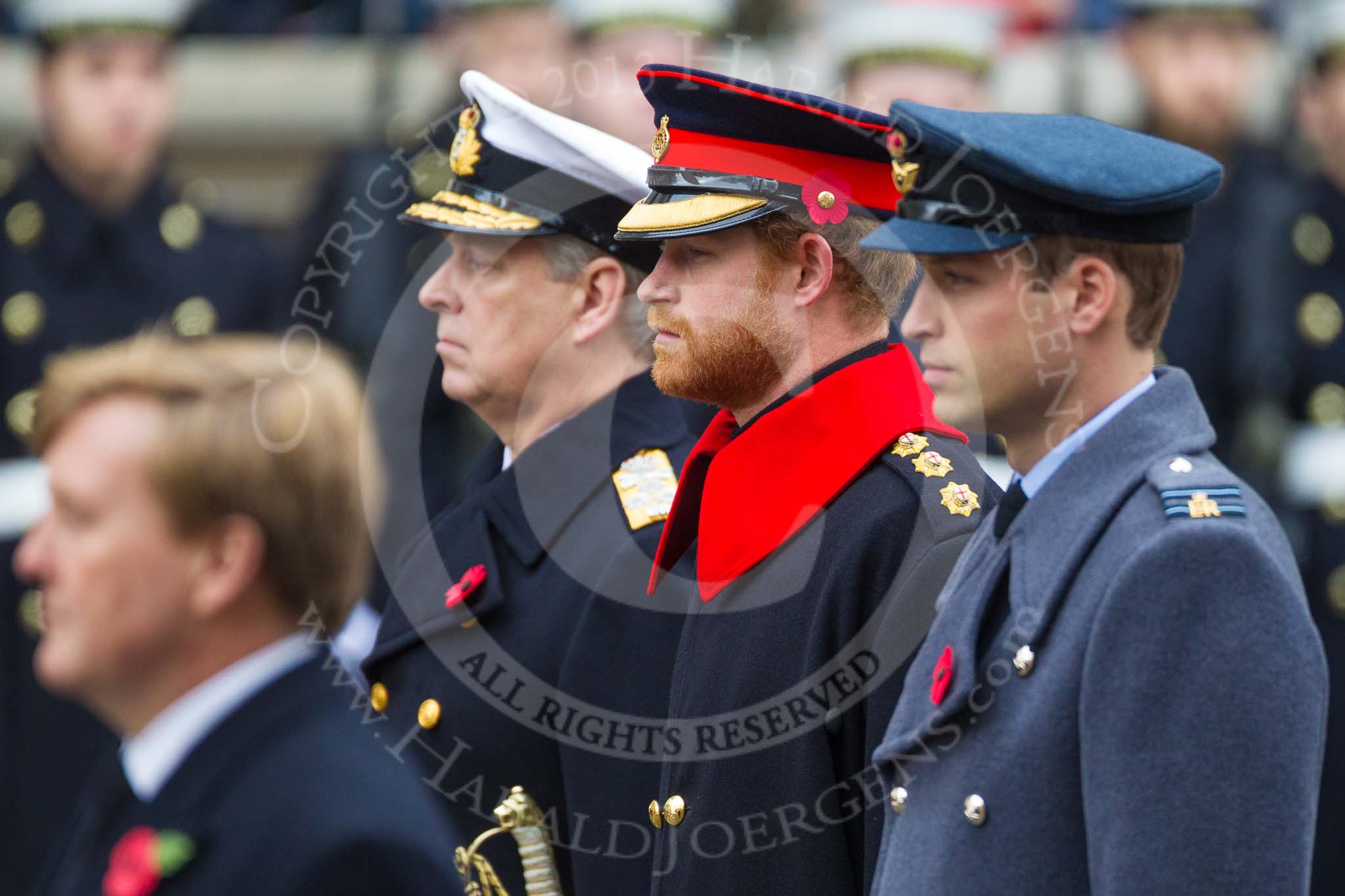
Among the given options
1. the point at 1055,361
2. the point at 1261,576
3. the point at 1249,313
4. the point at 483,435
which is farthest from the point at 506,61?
the point at 1261,576

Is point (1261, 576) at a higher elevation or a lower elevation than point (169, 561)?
higher

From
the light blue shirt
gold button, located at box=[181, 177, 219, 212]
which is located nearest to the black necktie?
the light blue shirt

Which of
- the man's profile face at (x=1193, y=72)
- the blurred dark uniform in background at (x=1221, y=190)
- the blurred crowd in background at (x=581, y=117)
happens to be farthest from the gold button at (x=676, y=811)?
the man's profile face at (x=1193, y=72)

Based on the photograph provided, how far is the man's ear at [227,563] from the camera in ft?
9.57

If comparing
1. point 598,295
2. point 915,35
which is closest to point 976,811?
point 598,295

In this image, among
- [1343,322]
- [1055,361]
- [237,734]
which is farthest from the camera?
[1343,322]

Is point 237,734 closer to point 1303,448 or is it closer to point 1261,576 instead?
point 1261,576

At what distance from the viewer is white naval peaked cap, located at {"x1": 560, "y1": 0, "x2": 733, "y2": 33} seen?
6.85 m

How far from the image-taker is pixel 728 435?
149 inches

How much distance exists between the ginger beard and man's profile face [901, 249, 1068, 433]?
0.42 metres

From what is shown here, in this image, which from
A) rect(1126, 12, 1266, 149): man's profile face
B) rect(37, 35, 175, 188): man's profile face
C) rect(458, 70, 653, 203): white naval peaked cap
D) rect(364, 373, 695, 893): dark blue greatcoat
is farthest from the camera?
rect(37, 35, 175, 188): man's profile face

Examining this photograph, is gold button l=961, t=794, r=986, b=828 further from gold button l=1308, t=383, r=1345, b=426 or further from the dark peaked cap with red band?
gold button l=1308, t=383, r=1345, b=426

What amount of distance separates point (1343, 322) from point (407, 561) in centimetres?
362

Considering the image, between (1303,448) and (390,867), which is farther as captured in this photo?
(1303,448)
